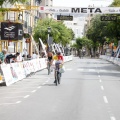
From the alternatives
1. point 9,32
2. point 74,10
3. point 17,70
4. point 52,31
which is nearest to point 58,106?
point 17,70

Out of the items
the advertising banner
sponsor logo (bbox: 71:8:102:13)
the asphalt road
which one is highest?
sponsor logo (bbox: 71:8:102:13)

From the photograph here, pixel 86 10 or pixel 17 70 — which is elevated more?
pixel 86 10

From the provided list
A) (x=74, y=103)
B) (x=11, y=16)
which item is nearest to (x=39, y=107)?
(x=74, y=103)

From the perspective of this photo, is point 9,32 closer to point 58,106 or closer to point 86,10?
point 86,10

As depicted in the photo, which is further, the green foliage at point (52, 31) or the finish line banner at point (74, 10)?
the green foliage at point (52, 31)

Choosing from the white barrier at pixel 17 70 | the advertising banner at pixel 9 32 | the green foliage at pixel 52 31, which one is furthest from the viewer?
the green foliage at pixel 52 31

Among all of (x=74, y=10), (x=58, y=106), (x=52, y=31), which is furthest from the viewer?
(x=52, y=31)

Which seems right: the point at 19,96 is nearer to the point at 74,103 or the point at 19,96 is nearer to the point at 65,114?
the point at 74,103

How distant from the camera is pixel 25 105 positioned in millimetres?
14328

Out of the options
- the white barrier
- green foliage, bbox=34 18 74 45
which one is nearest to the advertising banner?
the white barrier

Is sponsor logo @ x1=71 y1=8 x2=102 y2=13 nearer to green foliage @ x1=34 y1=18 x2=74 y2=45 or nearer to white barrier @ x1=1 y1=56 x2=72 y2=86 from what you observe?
white barrier @ x1=1 y1=56 x2=72 y2=86

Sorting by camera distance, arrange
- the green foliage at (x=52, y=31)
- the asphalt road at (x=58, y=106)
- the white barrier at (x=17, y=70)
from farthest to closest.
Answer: the green foliage at (x=52, y=31)
the white barrier at (x=17, y=70)
the asphalt road at (x=58, y=106)

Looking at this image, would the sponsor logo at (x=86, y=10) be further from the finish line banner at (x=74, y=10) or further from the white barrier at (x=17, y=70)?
the white barrier at (x=17, y=70)

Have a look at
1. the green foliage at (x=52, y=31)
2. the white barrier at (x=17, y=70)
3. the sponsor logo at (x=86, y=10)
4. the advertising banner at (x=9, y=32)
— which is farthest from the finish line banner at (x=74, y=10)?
the green foliage at (x=52, y=31)
